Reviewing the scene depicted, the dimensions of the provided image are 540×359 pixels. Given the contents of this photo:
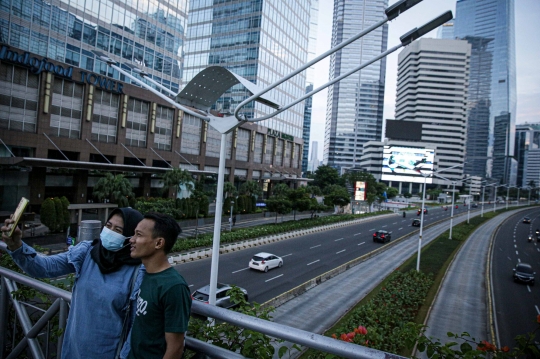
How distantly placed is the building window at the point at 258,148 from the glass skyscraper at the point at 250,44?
2.97 m

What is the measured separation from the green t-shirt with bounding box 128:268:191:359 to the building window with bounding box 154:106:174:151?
45.1 meters

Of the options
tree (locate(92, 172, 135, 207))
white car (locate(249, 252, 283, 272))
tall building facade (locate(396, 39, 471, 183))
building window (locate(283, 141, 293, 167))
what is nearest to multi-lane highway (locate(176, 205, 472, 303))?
white car (locate(249, 252, 283, 272))

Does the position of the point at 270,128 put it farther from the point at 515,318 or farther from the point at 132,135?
the point at 515,318

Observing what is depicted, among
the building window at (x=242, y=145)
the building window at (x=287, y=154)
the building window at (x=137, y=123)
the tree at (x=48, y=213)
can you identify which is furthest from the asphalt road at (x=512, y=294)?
the building window at (x=287, y=154)

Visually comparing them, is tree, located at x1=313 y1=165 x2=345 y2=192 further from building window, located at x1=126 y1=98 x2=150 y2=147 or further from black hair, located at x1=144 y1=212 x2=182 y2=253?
black hair, located at x1=144 y1=212 x2=182 y2=253

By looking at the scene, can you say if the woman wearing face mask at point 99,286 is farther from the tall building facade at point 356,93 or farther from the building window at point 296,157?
the tall building facade at point 356,93

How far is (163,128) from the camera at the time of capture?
4638 cm

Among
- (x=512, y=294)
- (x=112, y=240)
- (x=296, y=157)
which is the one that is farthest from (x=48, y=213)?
(x=296, y=157)

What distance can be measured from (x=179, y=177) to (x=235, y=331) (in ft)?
120

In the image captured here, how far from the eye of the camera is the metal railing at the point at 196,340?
2078mm

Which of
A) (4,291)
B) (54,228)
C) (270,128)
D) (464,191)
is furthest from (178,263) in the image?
(464,191)

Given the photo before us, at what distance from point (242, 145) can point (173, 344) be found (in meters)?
59.7

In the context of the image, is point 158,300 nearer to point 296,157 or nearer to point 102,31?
point 102,31

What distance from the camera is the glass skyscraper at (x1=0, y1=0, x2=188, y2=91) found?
31.4m
